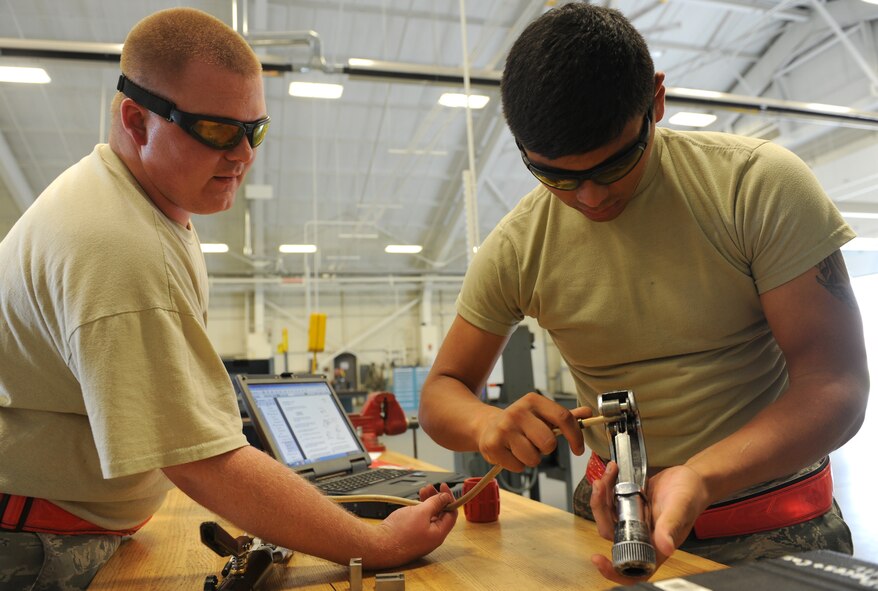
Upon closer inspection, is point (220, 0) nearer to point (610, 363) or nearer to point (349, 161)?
point (349, 161)

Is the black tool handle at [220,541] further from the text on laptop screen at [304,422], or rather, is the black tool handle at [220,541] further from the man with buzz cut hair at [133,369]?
the text on laptop screen at [304,422]

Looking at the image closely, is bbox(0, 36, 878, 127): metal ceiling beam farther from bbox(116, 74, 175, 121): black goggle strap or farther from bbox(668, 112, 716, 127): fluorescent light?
bbox(116, 74, 175, 121): black goggle strap

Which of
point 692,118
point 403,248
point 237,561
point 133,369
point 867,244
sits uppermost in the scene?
point 692,118

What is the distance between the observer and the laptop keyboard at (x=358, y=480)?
1.63 m

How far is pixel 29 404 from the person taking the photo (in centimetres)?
101

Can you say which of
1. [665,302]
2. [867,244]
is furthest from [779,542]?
[867,244]

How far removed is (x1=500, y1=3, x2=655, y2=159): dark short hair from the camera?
94cm

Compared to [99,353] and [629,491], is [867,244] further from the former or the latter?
[99,353]

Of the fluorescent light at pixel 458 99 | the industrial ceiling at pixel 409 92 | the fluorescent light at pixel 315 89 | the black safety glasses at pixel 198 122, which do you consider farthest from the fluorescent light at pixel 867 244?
the black safety glasses at pixel 198 122

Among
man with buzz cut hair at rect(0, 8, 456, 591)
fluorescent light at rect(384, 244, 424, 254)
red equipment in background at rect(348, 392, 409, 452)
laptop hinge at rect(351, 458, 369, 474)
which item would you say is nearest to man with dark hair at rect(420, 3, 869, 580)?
man with buzz cut hair at rect(0, 8, 456, 591)

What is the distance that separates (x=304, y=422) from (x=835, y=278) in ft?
4.66

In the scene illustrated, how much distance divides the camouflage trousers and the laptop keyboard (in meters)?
0.83

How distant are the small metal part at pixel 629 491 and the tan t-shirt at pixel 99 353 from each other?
553 millimetres

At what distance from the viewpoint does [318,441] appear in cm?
194
